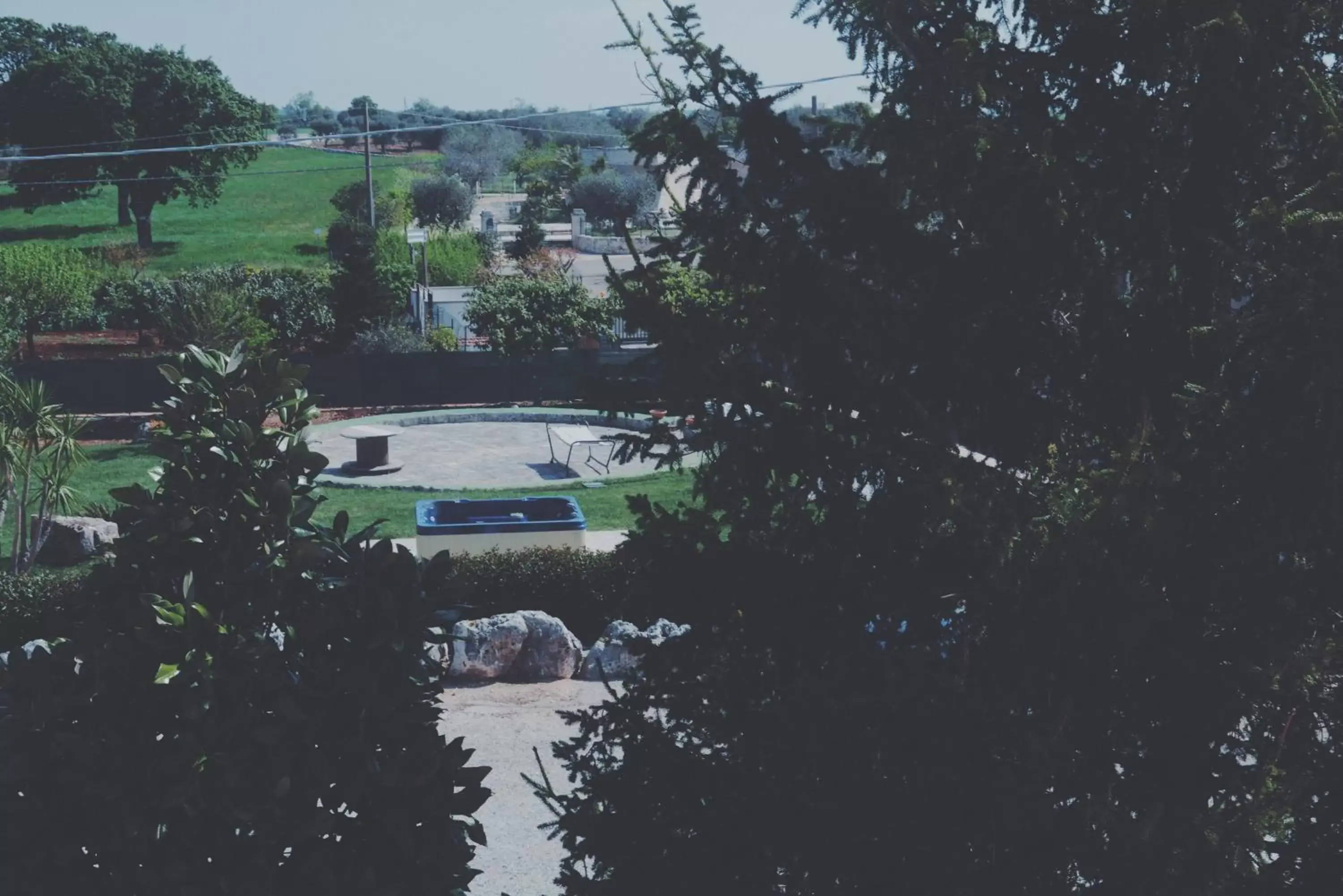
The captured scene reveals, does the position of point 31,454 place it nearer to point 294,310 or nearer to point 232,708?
point 232,708

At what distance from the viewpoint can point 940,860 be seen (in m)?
4.17

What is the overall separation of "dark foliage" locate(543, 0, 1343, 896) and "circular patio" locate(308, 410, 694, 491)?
51.9 feet

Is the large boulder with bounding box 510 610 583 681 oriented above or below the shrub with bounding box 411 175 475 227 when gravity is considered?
below

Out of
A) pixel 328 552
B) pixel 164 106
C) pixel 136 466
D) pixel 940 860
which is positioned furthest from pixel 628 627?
pixel 164 106

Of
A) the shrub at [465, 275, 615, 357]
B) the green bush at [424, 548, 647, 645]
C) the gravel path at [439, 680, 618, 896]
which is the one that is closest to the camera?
the gravel path at [439, 680, 618, 896]

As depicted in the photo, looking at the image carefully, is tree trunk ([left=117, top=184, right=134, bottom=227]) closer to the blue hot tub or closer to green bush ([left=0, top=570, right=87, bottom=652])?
the blue hot tub

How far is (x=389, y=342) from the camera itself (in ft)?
104

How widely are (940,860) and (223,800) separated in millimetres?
2524

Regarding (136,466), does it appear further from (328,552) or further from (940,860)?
(940,860)

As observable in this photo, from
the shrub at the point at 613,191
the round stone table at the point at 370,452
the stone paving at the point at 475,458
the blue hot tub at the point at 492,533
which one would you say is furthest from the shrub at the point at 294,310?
the shrub at the point at 613,191

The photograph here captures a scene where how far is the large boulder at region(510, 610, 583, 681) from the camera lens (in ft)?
43.2

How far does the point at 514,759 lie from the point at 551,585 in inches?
122

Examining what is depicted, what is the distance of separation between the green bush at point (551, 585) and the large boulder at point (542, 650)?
2.54 feet

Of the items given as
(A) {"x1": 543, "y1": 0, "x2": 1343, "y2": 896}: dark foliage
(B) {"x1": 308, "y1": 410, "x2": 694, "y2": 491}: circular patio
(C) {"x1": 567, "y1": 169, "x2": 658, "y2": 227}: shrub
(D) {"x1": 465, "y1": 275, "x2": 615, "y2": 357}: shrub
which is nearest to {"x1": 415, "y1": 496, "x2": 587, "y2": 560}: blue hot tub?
(B) {"x1": 308, "y1": 410, "x2": 694, "y2": 491}: circular patio
